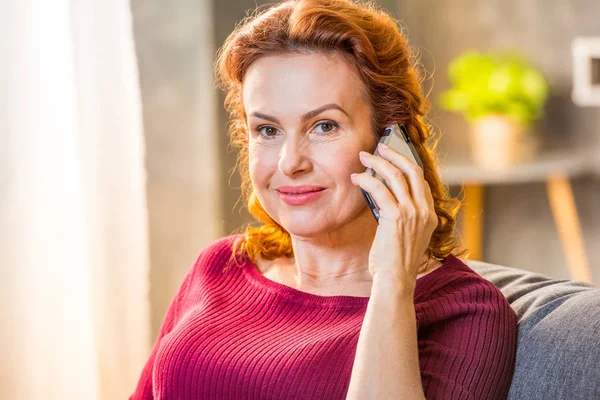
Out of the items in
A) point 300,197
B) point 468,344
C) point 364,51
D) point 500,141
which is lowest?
point 468,344

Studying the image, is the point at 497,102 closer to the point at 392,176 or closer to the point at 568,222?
the point at 568,222

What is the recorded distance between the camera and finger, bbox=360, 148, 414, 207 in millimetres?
1307

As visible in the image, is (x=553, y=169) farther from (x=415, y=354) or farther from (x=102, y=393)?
(x=415, y=354)

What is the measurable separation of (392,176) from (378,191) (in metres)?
0.03

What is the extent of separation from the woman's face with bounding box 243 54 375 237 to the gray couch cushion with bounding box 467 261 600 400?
37 centimetres

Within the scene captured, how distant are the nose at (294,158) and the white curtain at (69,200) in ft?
2.21

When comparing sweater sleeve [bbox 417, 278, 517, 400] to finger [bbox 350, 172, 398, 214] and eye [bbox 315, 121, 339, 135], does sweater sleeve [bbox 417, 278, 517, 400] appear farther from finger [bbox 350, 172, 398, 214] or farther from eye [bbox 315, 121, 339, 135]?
eye [bbox 315, 121, 339, 135]

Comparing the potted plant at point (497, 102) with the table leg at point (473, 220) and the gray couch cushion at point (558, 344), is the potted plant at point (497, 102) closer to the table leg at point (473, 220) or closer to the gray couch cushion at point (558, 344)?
the table leg at point (473, 220)

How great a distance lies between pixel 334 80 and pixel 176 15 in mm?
1427

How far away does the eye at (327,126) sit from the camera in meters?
1.42

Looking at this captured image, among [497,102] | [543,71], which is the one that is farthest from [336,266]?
[543,71]

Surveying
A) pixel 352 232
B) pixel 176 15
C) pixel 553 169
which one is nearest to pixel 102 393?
pixel 352 232

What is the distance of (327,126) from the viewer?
1.43 m

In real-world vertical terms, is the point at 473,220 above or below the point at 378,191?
below
